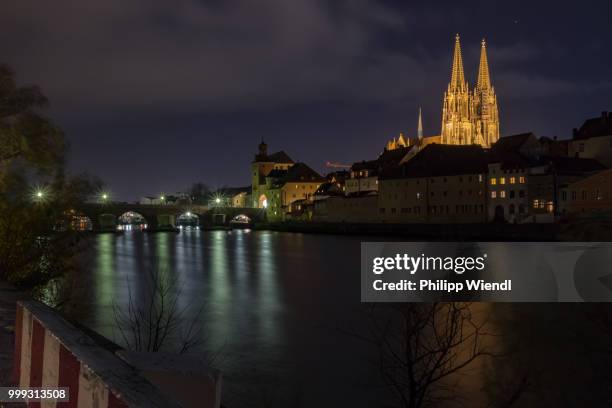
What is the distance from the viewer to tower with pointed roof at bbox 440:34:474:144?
104438 millimetres

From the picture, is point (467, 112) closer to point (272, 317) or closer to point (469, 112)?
point (469, 112)

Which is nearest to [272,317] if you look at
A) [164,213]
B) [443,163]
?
[443,163]

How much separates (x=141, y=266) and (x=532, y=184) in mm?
34536

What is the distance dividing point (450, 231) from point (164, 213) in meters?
50.8

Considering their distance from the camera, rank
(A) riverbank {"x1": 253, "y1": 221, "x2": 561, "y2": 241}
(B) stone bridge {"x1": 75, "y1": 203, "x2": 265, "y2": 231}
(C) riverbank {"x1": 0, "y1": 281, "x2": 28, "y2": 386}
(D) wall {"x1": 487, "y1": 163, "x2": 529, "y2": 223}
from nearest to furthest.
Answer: (C) riverbank {"x1": 0, "y1": 281, "x2": 28, "y2": 386}
(A) riverbank {"x1": 253, "y1": 221, "x2": 561, "y2": 241}
(D) wall {"x1": 487, "y1": 163, "x2": 529, "y2": 223}
(B) stone bridge {"x1": 75, "y1": 203, "x2": 265, "y2": 231}

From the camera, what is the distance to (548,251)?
127 feet

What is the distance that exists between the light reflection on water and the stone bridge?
138ft

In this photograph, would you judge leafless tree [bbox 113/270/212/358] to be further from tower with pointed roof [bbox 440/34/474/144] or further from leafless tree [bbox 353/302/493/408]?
tower with pointed roof [bbox 440/34/474/144]

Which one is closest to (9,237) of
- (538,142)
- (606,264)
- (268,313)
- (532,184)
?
(268,313)

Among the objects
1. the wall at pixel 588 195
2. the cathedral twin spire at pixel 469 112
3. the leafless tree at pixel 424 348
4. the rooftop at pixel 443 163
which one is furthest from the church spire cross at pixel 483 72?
the leafless tree at pixel 424 348

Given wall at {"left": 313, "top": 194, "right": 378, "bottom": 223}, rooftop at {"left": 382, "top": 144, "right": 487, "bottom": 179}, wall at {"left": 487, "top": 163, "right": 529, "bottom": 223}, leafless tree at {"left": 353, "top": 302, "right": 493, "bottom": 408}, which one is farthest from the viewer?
wall at {"left": 313, "top": 194, "right": 378, "bottom": 223}

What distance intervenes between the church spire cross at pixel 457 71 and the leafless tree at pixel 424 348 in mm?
95107

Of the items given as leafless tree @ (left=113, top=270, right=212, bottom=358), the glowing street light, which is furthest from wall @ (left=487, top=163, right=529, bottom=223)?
the glowing street light

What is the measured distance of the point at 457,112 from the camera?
10525 cm
